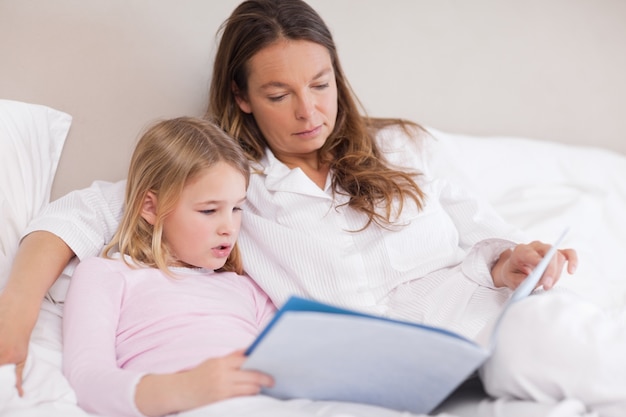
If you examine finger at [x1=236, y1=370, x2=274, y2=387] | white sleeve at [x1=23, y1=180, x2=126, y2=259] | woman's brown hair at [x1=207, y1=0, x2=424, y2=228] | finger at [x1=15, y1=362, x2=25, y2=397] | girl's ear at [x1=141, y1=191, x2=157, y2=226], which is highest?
woman's brown hair at [x1=207, y1=0, x2=424, y2=228]

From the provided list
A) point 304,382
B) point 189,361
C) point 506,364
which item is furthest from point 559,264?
point 189,361

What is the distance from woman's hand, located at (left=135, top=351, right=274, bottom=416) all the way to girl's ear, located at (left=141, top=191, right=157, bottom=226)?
1.24 feet

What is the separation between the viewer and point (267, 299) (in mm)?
1367

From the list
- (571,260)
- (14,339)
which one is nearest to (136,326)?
(14,339)

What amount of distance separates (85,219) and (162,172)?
167 millimetres

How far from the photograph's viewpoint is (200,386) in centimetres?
95

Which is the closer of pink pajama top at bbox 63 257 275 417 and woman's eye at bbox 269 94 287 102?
pink pajama top at bbox 63 257 275 417

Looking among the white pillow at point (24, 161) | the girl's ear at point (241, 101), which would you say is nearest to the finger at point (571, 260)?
the girl's ear at point (241, 101)

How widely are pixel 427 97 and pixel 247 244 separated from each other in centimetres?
78

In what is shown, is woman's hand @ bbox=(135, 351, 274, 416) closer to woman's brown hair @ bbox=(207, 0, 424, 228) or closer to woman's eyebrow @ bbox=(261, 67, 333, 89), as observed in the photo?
woman's brown hair @ bbox=(207, 0, 424, 228)

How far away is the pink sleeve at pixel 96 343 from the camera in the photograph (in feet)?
3.22

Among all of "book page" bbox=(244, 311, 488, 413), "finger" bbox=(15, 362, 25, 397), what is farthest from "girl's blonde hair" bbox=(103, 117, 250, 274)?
"book page" bbox=(244, 311, 488, 413)

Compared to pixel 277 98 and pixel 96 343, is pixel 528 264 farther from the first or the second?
pixel 96 343

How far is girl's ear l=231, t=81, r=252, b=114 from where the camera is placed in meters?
1.50
